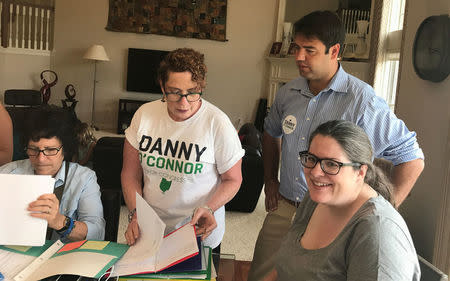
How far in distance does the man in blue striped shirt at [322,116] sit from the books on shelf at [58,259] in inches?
27.3

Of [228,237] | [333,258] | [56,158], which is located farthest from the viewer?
[228,237]

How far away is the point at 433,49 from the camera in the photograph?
9.91 feet

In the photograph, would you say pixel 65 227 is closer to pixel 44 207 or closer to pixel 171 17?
pixel 44 207

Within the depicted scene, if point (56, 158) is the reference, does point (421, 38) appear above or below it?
above

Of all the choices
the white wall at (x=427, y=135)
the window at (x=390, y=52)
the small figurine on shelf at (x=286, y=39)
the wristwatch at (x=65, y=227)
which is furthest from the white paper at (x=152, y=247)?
the small figurine on shelf at (x=286, y=39)

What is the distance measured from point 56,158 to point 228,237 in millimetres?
2650

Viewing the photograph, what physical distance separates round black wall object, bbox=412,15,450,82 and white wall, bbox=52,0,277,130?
236 inches

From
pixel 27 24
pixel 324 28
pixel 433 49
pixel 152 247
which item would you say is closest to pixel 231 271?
pixel 152 247

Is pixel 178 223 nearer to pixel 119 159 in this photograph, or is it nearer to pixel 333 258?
pixel 333 258

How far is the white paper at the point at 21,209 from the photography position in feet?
4.33

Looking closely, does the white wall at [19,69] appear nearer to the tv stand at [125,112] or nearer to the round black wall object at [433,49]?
the tv stand at [125,112]

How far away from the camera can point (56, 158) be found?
64.5 inches

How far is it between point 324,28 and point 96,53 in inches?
297

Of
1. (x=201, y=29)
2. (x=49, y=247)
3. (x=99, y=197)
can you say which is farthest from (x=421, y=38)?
(x=201, y=29)
